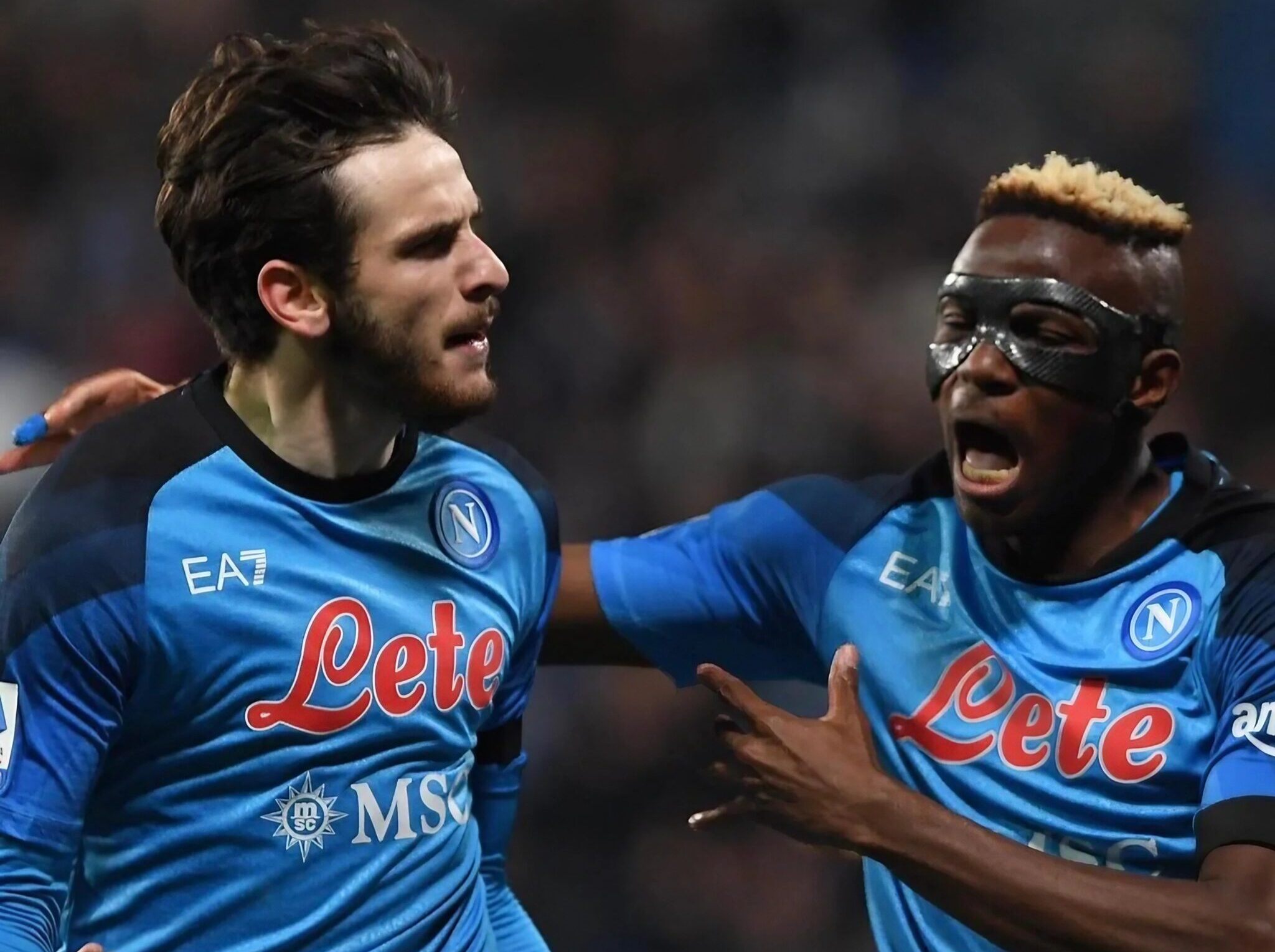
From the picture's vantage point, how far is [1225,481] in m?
2.99

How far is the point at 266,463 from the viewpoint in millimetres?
2619

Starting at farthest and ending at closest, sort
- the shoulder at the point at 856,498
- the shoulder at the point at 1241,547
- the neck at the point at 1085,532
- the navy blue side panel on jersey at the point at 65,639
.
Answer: the shoulder at the point at 856,498
the neck at the point at 1085,532
the shoulder at the point at 1241,547
the navy blue side panel on jersey at the point at 65,639

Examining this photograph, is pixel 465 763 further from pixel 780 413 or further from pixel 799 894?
pixel 780 413

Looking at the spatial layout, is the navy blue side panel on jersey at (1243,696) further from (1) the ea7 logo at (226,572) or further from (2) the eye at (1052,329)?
(1) the ea7 logo at (226,572)

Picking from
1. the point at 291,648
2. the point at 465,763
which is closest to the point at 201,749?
the point at 291,648

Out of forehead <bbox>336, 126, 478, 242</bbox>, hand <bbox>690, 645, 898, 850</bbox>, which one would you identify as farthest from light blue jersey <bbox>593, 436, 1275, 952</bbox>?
forehead <bbox>336, 126, 478, 242</bbox>

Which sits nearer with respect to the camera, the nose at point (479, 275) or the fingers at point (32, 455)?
the nose at point (479, 275)

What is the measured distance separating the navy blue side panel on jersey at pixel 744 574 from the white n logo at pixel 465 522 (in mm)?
446

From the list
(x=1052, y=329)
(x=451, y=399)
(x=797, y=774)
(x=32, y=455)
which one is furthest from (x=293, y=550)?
(x=1052, y=329)

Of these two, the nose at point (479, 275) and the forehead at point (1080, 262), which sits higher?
the forehead at point (1080, 262)

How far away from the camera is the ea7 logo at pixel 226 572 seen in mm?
2508

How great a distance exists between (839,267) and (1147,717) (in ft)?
11.2

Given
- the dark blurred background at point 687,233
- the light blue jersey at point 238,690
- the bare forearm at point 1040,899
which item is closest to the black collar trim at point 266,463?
the light blue jersey at point 238,690

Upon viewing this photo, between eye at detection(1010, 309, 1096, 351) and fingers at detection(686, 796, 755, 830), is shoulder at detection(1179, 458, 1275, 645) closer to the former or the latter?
eye at detection(1010, 309, 1096, 351)
